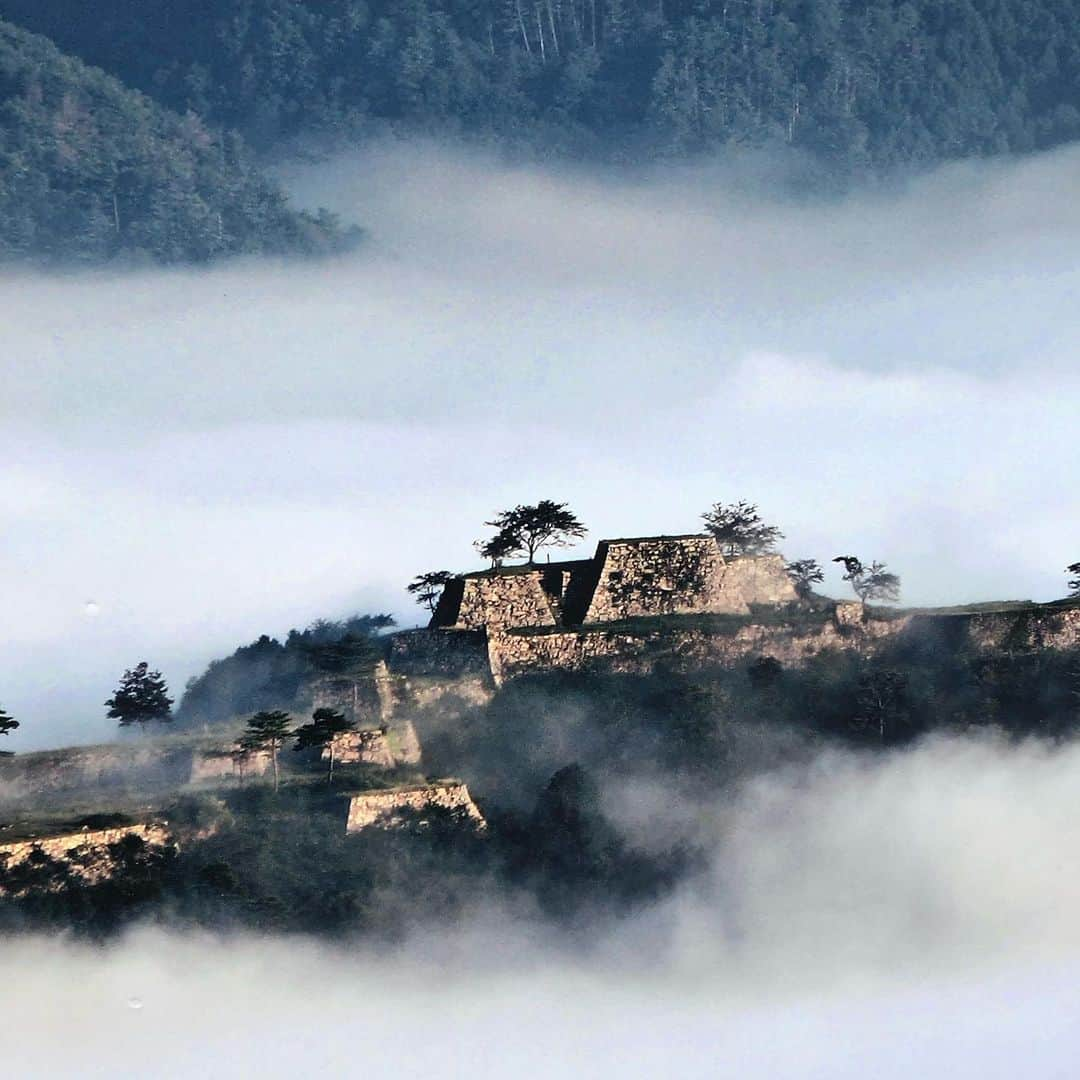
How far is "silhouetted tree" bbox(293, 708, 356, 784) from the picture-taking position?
15100 centimetres

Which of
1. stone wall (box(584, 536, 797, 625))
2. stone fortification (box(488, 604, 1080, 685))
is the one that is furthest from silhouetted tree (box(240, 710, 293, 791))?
stone wall (box(584, 536, 797, 625))

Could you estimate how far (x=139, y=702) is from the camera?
16750cm

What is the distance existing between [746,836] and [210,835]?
100ft

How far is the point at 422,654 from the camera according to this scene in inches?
6422

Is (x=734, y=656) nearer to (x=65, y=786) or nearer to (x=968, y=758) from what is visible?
(x=968, y=758)

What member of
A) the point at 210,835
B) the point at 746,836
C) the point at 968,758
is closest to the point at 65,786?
the point at 210,835

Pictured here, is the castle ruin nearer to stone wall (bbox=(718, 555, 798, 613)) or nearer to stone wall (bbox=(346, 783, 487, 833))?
stone wall (bbox=(718, 555, 798, 613))

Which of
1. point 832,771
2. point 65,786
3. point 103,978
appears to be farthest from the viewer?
point 832,771

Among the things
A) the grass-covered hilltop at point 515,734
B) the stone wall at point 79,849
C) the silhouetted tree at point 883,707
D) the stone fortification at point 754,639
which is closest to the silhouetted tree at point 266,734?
the grass-covered hilltop at point 515,734

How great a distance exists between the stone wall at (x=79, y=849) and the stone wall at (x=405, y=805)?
460 inches

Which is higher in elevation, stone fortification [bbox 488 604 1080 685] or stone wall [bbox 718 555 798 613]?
stone wall [bbox 718 555 798 613]

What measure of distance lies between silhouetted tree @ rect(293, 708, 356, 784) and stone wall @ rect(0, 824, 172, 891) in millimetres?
11870

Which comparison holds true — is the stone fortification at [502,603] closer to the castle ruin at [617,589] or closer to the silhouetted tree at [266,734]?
the castle ruin at [617,589]

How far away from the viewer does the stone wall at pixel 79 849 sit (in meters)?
139
